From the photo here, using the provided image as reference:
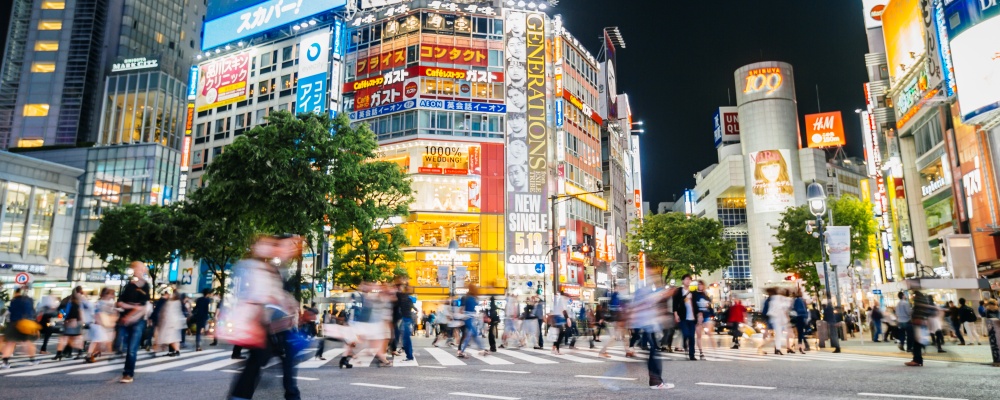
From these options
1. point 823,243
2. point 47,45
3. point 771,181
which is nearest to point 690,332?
point 823,243

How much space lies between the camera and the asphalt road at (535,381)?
298 inches

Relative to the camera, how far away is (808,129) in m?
88.7

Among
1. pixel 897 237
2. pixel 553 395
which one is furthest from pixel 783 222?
pixel 553 395

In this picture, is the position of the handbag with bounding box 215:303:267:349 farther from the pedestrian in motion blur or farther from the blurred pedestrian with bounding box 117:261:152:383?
the blurred pedestrian with bounding box 117:261:152:383

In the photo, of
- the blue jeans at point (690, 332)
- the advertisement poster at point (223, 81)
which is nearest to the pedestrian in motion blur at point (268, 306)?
the blue jeans at point (690, 332)

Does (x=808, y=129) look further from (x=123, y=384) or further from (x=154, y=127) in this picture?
(x=123, y=384)

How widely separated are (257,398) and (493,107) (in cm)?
4132

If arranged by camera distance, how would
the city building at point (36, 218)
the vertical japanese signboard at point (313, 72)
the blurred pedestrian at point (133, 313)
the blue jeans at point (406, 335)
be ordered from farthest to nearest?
the city building at point (36, 218) → the vertical japanese signboard at point (313, 72) → the blue jeans at point (406, 335) → the blurred pedestrian at point (133, 313)

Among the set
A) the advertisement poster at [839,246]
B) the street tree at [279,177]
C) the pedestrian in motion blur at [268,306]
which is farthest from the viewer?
the street tree at [279,177]

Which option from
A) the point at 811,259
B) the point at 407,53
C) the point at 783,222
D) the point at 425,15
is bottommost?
the point at 811,259

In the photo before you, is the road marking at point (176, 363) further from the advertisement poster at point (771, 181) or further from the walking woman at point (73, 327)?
the advertisement poster at point (771, 181)

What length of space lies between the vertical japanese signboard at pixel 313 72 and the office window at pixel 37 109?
165 feet

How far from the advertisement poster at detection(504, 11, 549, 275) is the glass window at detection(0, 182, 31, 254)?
41.0m

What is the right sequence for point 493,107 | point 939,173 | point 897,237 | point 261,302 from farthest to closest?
point 493,107, point 897,237, point 939,173, point 261,302
